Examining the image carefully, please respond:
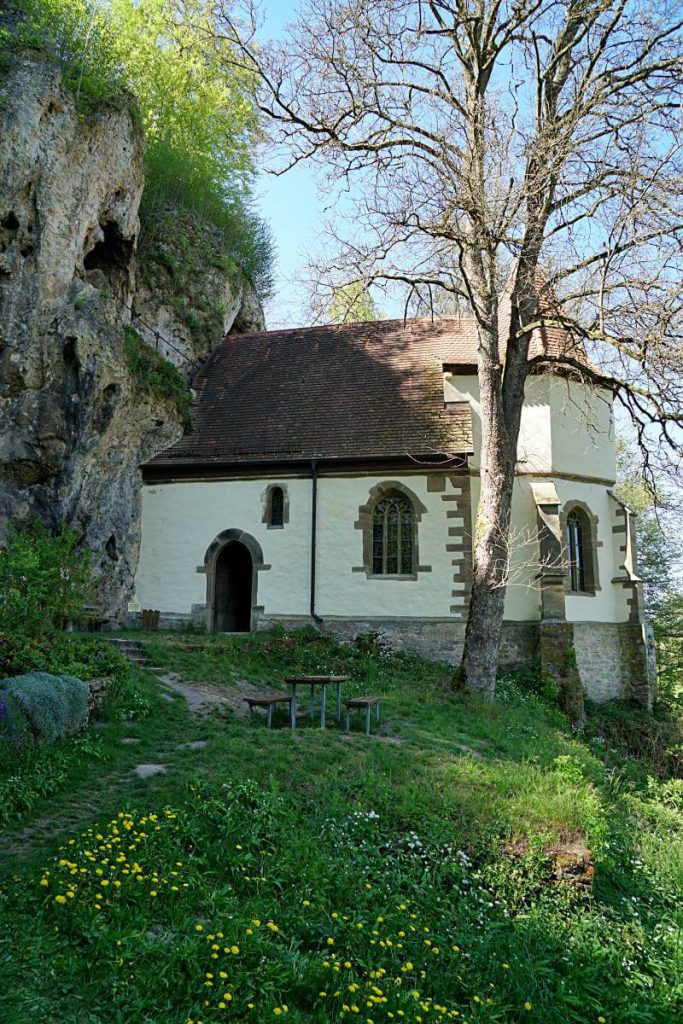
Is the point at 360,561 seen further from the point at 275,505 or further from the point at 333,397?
the point at 333,397

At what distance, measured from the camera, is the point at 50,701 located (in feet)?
24.6

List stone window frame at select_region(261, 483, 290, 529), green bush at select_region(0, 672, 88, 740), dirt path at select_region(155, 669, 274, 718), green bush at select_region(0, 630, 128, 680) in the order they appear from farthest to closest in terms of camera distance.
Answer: stone window frame at select_region(261, 483, 290, 529) → dirt path at select_region(155, 669, 274, 718) → green bush at select_region(0, 630, 128, 680) → green bush at select_region(0, 672, 88, 740)

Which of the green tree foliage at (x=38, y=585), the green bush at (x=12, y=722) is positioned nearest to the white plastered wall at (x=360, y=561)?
the green tree foliage at (x=38, y=585)

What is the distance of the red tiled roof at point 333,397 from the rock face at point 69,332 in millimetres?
1543

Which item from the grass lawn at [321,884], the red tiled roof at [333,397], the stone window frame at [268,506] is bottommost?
the grass lawn at [321,884]

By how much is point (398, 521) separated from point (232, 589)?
15.3ft

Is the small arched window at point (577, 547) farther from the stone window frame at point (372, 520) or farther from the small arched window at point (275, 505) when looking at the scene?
the small arched window at point (275, 505)

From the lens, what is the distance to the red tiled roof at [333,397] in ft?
54.5

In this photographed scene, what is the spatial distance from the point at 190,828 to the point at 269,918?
112cm

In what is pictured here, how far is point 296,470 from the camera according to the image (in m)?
16.8

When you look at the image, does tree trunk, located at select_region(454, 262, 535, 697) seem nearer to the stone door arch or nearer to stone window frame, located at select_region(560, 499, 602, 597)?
stone window frame, located at select_region(560, 499, 602, 597)

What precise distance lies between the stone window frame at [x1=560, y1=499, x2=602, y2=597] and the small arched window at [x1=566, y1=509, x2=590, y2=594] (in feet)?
0.08

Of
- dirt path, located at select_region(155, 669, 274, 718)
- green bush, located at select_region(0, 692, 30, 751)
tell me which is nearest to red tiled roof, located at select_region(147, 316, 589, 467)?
dirt path, located at select_region(155, 669, 274, 718)

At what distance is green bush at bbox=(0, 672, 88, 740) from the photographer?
7.27 meters
